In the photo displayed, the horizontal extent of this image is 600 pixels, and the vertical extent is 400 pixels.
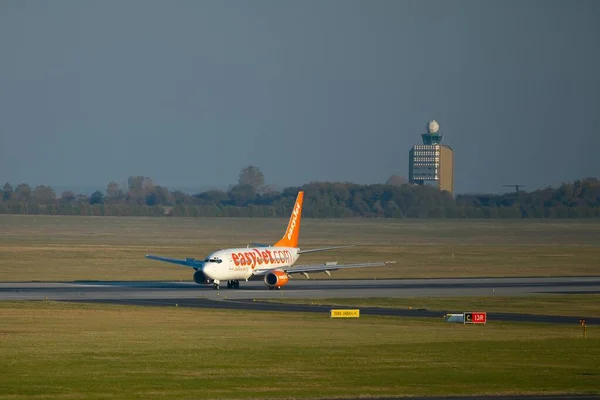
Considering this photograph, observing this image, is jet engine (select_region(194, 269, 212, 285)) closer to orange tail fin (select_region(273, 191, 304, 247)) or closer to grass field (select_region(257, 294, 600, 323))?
grass field (select_region(257, 294, 600, 323))

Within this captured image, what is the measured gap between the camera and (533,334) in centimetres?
5078

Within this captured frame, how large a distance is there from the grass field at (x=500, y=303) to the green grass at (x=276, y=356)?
7.48 m

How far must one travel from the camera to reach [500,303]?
221ft

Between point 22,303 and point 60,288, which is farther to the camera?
point 60,288

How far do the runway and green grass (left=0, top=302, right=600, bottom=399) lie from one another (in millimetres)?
5026

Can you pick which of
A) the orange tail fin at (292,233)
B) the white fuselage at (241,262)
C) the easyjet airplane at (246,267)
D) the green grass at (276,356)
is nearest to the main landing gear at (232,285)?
the easyjet airplane at (246,267)

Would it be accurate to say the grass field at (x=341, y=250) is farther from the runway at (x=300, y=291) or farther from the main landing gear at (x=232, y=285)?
the main landing gear at (x=232, y=285)

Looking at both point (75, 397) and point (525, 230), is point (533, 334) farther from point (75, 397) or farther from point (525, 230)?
point (525, 230)

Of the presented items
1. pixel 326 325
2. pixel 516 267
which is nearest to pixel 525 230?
pixel 516 267

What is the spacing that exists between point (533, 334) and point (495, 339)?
282 centimetres

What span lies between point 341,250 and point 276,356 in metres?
87.3

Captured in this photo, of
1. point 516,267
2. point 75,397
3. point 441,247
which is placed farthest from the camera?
point 441,247

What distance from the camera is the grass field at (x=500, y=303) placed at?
63.3 metres

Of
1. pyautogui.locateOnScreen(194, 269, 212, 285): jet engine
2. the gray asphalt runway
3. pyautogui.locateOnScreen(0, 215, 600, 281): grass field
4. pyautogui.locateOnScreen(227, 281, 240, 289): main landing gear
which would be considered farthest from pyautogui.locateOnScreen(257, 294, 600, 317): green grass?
pyautogui.locateOnScreen(0, 215, 600, 281): grass field
